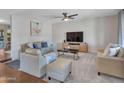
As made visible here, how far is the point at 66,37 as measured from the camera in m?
4.81

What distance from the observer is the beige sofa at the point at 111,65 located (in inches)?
88.0

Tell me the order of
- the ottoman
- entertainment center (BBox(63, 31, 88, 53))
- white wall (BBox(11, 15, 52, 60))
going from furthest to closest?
1. entertainment center (BBox(63, 31, 88, 53))
2. white wall (BBox(11, 15, 52, 60))
3. the ottoman

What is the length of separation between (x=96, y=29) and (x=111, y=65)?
7.31 feet

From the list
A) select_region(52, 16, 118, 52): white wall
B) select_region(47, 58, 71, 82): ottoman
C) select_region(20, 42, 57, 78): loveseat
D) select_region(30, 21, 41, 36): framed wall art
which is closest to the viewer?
select_region(47, 58, 71, 82): ottoman

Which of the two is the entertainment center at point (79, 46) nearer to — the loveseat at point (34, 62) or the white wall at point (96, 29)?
the white wall at point (96, 29)

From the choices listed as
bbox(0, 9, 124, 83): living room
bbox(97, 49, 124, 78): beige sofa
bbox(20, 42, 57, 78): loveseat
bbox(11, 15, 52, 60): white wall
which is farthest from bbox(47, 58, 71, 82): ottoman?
bbox(11, 15, 52, 60): white wall

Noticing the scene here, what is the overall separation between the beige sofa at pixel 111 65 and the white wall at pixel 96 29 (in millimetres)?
1788

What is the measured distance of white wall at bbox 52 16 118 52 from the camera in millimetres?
4098

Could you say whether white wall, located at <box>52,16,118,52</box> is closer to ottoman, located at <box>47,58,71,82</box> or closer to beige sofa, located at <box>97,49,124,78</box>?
beige sofa, located at <box>97,49,124,78</box>

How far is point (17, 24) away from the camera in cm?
279

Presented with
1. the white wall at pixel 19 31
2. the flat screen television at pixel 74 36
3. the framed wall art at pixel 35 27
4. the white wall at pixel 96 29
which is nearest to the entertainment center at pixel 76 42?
the flat screen television at pixel 74 36

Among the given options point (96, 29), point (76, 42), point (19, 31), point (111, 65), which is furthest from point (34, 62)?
point (96, 29)
